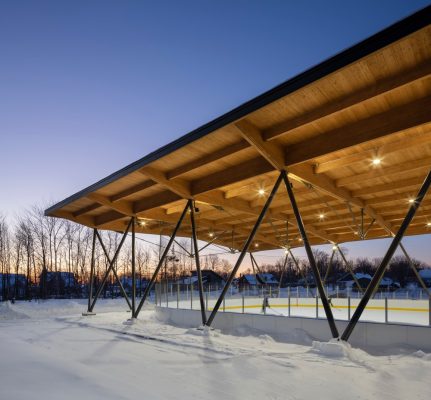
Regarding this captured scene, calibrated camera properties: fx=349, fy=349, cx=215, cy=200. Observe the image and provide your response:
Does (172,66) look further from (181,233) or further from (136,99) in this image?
(181,233)

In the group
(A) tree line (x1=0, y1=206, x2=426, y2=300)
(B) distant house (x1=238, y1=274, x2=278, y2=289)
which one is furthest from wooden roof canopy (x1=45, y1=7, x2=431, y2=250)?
(A) tree line (x1=0, y1=206, x2=426, y2=300)

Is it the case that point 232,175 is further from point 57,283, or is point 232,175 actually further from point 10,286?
point 10,286

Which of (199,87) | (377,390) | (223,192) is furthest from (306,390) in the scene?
(199,87)

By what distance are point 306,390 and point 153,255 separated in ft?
202

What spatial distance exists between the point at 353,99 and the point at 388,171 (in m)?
5.08

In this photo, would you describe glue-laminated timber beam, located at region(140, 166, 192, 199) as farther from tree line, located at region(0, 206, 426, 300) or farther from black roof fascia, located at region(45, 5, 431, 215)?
tree line, located at region(0, 206, 426, 300)

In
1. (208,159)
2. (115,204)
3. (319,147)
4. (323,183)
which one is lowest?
(323,183)

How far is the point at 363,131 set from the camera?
28.5ft

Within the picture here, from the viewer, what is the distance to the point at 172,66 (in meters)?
14.2

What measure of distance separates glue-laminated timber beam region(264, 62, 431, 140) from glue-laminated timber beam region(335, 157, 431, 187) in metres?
4.63

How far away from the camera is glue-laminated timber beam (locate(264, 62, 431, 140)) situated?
6655 mm

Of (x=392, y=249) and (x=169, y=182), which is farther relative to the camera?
(x=169, y=182)

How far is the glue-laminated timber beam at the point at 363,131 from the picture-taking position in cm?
780

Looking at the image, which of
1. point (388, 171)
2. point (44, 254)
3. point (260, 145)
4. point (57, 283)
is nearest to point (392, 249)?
point (260, 145)
